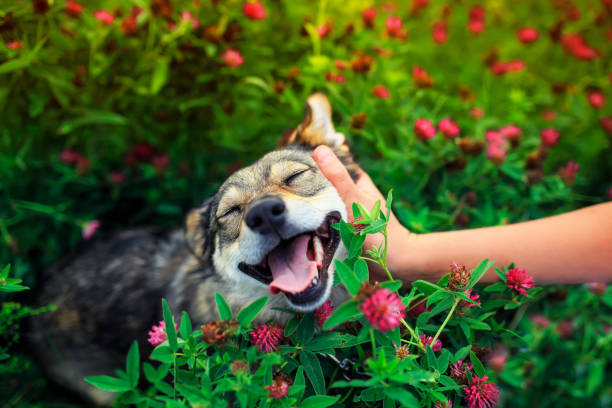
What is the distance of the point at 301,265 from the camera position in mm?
2010

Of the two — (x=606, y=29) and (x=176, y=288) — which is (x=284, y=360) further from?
(x=606, y=29)

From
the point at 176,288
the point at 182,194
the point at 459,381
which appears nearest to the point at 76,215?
the point at 182,194

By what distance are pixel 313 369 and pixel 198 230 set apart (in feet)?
4.70

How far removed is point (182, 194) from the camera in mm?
3805

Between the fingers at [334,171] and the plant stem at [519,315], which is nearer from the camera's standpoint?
the fingers at [334,171]

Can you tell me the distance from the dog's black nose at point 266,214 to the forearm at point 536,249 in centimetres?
68

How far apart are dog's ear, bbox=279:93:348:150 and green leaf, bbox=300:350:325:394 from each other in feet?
4.94

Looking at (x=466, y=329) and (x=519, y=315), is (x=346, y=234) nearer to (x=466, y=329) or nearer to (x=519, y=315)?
(x=466, y=329)

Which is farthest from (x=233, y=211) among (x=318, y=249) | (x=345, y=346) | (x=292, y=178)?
(x=345, y=346)

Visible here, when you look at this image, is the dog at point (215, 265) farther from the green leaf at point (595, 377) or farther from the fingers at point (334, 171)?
the green leaf at point (595, 377)

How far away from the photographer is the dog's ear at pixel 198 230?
263 cm

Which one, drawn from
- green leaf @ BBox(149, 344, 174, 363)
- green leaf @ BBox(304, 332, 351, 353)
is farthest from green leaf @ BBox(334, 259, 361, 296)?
green leaf @ BBox(149, 344, 174, 363)

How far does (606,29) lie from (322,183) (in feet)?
13.0

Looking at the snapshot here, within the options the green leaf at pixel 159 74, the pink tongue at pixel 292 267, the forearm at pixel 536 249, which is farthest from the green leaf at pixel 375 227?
the green leaf at pixel 159 74
